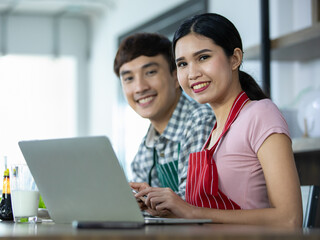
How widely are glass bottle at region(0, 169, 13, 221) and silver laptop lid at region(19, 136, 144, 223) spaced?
296mm

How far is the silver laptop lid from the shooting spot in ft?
3.70

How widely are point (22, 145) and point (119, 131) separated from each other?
430 cm

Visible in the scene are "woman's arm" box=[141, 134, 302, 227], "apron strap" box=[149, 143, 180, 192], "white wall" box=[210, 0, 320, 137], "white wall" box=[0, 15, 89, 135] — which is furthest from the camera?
"white wall" box=[0, 15, 89, 135]

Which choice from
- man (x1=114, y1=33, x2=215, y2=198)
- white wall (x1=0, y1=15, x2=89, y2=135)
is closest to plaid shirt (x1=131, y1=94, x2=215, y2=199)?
man (x1=114, y1=33, x2=215, y2=198)

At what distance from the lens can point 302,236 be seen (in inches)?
31.5

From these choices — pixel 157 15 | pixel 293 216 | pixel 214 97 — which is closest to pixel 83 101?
pixel 157 15

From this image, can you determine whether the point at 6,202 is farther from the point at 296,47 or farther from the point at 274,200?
the point at 296,47

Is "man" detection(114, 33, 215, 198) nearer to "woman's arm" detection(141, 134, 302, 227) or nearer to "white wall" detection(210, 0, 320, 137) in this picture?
"white wall" detection(210, 0, 320, 137)

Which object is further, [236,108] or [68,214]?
[236,108]

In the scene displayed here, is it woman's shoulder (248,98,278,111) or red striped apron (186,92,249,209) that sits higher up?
woman's shoulder (248,98,278,111)

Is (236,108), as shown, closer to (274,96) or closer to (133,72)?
(133,72)

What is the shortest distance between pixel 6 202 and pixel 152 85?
101 centimetres

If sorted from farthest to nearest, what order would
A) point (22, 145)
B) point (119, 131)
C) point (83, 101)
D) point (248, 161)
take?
point (83, 101) < point (119, 131) < point (248, 161) < point (22, 145)

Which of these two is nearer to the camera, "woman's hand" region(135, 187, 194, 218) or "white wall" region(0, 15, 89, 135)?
"woman's hand" region(135, 187, 194, 218)
